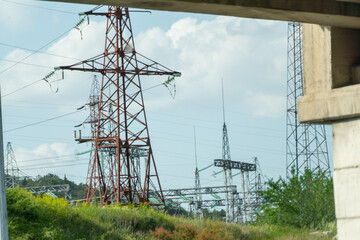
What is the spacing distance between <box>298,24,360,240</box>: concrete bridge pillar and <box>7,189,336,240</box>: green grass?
1406cm

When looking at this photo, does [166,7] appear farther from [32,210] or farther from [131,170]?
[131,170]

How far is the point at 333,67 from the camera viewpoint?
7.24 m

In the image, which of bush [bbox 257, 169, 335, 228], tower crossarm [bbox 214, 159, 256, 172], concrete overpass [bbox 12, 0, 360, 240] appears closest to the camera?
concrete overpass [bbox 12, 0, 360, 240]

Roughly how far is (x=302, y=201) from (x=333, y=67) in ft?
104

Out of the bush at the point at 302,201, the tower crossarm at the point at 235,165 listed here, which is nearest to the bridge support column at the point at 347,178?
the bush at the point at 302,201

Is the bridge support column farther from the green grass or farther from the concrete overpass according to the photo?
the green grass

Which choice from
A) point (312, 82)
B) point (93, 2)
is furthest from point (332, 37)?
point (93, 2)

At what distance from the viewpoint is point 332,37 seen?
23.9 ft

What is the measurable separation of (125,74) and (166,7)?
33288mm

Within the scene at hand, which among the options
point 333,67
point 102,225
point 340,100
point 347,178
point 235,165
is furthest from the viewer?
point 235,165

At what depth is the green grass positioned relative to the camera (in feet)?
68.5

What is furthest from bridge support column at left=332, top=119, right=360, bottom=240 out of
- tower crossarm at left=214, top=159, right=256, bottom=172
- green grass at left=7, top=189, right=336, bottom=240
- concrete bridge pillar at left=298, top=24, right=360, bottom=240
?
tower crossarm at left=214, top=159, right=256, bottom=172

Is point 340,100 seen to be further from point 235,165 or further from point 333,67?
point 235,165

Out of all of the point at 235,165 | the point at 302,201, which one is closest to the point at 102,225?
the point at 302,201
